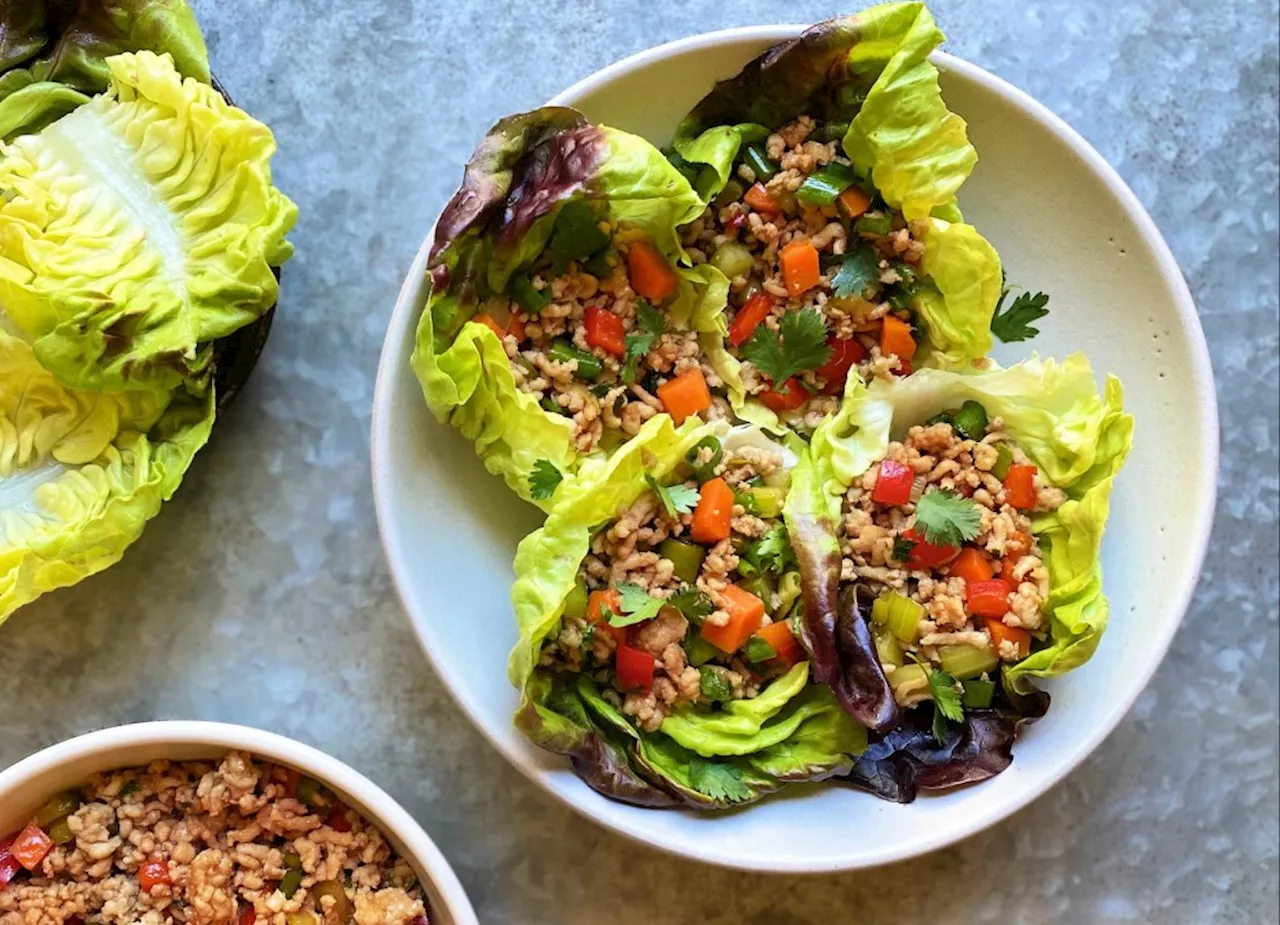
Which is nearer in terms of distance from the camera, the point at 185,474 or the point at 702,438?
the point at 702,438

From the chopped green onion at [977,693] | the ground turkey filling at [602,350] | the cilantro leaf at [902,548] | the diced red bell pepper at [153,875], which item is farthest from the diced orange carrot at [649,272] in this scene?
the diced red bell pepper at [153,875]

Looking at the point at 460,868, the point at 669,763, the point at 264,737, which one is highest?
the point at 264,737

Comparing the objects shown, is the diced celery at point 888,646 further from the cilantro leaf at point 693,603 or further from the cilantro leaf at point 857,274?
the cilantro leaf at point 857,274

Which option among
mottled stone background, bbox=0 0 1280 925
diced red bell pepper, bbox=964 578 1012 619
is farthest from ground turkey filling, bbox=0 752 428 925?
diced red bell pepper, bbox=964 578 1012 619

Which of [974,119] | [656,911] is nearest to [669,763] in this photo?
[656,911]

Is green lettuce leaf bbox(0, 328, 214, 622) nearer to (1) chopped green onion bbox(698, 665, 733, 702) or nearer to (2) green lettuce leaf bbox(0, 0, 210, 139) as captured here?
(2) green lettuce leaf bbox(0, 0, 210, 139)

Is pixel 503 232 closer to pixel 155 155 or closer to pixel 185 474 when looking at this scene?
pixel 155 155

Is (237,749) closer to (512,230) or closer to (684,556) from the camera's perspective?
(684,556)
